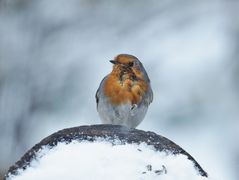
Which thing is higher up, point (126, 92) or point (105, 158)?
point (126, 92)

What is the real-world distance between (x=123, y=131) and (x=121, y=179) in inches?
13.6

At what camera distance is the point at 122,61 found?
516 centimetres

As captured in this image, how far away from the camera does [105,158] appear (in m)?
2.55

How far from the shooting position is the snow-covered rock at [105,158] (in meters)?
2.49

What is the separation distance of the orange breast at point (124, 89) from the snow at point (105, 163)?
2.41 meters

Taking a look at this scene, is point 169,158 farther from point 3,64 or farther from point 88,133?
point 3,64

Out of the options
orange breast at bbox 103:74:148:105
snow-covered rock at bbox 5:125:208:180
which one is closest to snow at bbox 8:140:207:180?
snow-covered rock at bbox 5:125:208:180

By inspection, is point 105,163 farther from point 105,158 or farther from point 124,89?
point 124,89

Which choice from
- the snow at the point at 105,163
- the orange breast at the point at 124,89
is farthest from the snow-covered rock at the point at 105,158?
the orange breast at the point at 124,89

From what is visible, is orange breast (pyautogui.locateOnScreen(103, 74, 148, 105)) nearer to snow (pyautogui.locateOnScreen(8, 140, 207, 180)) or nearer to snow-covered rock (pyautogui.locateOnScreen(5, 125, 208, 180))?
snow-covered rock (pyautogui.locateOnScreen(5, 125, 208, 180))

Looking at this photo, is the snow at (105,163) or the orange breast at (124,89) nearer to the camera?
the snow at (105,163)

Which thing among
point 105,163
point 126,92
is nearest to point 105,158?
point 105,163

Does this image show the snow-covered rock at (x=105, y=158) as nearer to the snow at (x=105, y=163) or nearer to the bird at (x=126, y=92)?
the snow at (x=105, y=163)

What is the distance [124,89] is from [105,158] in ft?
8.58
